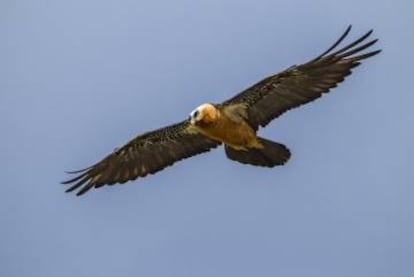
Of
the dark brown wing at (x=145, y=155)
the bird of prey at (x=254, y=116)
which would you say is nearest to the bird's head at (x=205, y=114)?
the bird of prey at (x=254, y=116)

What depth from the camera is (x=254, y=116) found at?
68.9 feet

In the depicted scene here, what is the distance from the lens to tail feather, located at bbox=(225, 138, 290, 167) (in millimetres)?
20562

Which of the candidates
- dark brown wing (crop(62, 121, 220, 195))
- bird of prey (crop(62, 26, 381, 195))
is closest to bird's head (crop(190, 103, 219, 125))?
bird of prey (crop(62, 26, 381, 195))

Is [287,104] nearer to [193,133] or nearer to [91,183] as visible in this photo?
[193,133]

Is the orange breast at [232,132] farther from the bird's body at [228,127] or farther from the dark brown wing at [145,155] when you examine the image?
the dark brown wing at [145,155]

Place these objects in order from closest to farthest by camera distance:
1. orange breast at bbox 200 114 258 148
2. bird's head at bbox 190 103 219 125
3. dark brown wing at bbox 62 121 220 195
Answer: bird's head at bbox 190 103 219 125 → orange breast at bbox 200 114 258 148 → dark brown wing at bbox 62 121 220 195

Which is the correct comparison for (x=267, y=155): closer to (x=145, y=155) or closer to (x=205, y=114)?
(x=205, y=114)

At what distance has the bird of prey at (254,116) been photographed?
2020 cm

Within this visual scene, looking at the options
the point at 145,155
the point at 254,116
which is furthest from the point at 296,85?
the point at 145,155

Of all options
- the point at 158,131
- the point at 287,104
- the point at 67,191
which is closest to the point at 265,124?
the point at 287,104

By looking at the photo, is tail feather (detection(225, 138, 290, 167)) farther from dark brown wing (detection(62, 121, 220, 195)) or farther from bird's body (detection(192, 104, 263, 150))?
dark brown wing (detection(62, 121, 220, 195))

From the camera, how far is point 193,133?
21.8 metres

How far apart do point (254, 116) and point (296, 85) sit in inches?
33.4

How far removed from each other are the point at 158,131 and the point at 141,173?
0.87m
